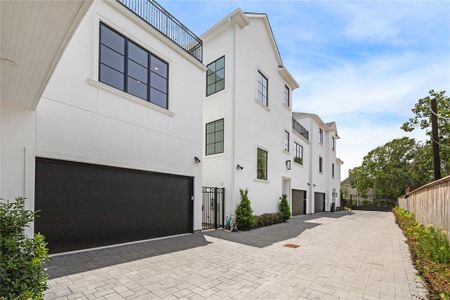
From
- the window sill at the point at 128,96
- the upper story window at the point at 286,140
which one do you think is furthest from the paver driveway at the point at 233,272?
the upper story window at the point at 286,140

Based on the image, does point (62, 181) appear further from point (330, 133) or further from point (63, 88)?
point (330, 133)

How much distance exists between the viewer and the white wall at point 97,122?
5.23m

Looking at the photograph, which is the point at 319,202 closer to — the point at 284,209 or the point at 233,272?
the point at 284,209

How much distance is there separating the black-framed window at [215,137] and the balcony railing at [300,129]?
899cm

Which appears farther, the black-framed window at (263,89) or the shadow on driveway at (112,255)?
the black-framed window at (263,89)

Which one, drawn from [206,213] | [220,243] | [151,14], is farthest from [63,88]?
[206,213]

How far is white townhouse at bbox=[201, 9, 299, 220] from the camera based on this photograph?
11484mm

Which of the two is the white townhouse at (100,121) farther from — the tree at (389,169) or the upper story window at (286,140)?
the tree at (389,169)

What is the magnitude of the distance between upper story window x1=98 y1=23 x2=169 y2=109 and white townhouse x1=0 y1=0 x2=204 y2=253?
3 cm

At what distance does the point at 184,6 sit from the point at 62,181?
6.06 meters

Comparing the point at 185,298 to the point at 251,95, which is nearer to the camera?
the point at 185,298

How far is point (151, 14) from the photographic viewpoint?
8328mm

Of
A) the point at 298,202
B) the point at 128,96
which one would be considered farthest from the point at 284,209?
the point at 128,96

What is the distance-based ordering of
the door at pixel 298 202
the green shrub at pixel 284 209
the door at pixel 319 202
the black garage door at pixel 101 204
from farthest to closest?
the door at pixel 319 202, the door at pixel 298 202, the green shrub at pixel 284 209, the black garage door at pixel 101 204
